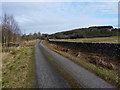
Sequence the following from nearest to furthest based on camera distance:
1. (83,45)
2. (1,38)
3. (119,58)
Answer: (119,58)
(83,45)
(1,38)

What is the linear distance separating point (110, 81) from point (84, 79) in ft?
3.75

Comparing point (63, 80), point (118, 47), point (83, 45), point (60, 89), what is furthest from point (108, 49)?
point (60, 89)

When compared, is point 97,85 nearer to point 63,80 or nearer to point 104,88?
point 104,88

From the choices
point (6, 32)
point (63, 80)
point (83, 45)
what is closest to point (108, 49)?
point (83, 45)

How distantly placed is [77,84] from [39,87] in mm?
1576

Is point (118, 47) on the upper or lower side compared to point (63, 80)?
upper

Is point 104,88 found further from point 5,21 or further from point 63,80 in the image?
point 5,21

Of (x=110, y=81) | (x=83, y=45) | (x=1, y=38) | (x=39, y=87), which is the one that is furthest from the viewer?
(x=1, y=38)

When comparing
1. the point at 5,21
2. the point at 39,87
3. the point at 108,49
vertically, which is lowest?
the point at 39,87

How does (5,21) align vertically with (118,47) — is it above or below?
above

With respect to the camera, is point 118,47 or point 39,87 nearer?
point 39,87

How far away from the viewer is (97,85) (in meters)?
5.71

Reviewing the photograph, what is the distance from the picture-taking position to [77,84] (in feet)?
Result: 19.2

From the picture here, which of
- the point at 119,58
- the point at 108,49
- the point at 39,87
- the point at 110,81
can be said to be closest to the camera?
the point at 39,87
